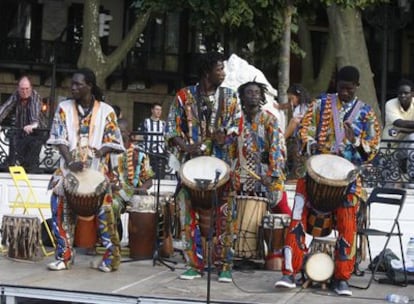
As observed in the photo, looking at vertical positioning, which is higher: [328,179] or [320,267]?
[328,179]

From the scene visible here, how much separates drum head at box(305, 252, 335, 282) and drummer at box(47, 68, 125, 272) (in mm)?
1911

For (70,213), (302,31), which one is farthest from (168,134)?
(302,31)

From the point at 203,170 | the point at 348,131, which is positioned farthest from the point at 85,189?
the point at 348,131

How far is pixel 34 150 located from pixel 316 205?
5685 millimetres

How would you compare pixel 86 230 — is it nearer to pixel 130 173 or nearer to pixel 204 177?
pixel 204 177

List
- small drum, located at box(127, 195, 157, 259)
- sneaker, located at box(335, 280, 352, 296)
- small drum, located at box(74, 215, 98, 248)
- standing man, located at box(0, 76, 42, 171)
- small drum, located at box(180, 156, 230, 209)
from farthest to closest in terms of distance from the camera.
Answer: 1. standing man, located at box(0, 76, 42, 171)
2. small drum, located at box(127, 195, 157, 259)
3. small drum, located at box(74, 215, 98, 248)
4. small drum, located at box(180, 156, 230, 209)
5. sneaker, located at box(335, 280, 352, 296)

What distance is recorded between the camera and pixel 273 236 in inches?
364

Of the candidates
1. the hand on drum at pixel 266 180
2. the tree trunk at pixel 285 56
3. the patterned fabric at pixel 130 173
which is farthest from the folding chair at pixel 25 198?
the tree trunk at pixel 285 56

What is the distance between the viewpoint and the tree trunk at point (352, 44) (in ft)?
53.6

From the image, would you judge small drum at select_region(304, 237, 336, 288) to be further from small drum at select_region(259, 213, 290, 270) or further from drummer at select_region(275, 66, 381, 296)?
small drum at select_region(259, 213, 290, 270)

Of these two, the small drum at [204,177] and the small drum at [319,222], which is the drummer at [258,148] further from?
the small drum at [319,222]

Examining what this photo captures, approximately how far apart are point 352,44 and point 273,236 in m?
7.99

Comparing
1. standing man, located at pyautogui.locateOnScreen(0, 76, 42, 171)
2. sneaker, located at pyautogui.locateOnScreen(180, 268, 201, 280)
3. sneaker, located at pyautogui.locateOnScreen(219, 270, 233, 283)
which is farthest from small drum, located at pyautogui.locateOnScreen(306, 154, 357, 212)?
standing man, located at pyautogui.locateOnScreen(0, 76, 42, 171)

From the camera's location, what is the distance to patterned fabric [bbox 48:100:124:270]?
8.64m
